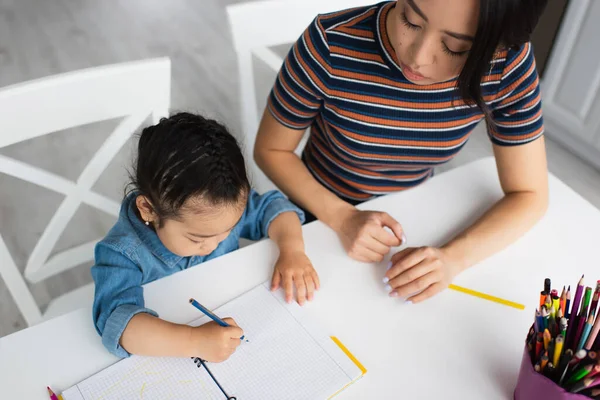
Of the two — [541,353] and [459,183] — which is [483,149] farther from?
[541,353]

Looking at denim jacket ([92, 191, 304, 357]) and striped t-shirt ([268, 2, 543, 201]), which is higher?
striped t-shirt ([268, 2, 543, 201])

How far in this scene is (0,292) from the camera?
5.61 feet

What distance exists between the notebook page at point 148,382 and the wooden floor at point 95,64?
3.56 ft

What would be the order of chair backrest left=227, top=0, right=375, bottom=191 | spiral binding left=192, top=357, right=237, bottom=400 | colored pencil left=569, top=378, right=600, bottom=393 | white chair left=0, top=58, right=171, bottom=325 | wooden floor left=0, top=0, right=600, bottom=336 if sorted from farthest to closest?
wooden floor left=0, top=0, right=600, bottom=336 < chair backrest left=227, top=0, right=375, bottom=191 < white chair left=0, top=58, right=171, bottom=325 < spiral binding left=192, top=357, right=237, bottom=400 < colored pencil left=569, top=378, right=600, bottom=393

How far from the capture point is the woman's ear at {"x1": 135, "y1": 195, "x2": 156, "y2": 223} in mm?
779

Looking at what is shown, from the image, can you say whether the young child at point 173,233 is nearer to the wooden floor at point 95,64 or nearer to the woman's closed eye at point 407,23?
the woman's closed eye at point 407,23

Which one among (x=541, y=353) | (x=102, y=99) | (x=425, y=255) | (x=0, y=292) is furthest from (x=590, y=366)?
(x=0, y=292)

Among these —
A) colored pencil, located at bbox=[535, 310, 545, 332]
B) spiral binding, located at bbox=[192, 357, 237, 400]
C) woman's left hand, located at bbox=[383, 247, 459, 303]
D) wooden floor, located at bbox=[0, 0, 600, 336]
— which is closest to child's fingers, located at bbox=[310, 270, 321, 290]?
woman's left hand, located at bbox=[383, 247, 459, 303]

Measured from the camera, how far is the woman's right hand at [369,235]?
86 centimetres

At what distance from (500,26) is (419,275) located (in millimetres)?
372

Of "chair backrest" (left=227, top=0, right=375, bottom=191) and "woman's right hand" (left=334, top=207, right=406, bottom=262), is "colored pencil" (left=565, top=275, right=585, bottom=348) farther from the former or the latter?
"chair backrest" (left=227, top=0, right=375, bottom=191)

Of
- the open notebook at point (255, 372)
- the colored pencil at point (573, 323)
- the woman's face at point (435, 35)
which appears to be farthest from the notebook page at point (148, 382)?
the woman's face at point (435, 35)

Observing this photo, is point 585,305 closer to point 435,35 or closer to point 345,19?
point 435,35

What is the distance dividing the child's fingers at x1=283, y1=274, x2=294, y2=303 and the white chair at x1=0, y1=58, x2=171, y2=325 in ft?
1.45
